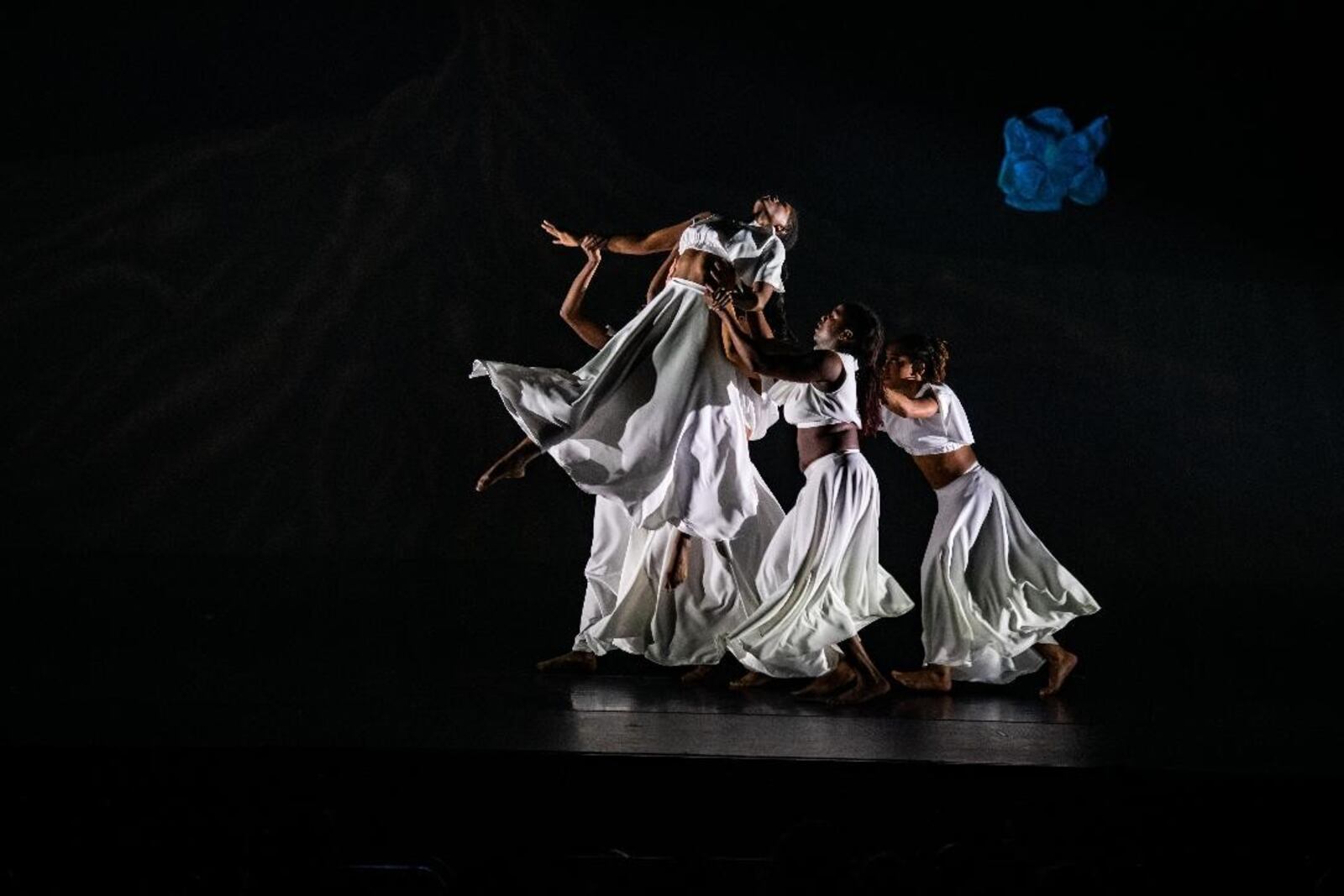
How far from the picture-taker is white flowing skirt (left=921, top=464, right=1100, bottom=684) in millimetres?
3510

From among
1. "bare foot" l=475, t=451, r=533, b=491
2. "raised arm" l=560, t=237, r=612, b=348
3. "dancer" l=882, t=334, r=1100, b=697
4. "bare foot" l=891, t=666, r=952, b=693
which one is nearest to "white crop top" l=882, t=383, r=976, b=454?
"dancer" l=882, t=334, r=1100, b=697

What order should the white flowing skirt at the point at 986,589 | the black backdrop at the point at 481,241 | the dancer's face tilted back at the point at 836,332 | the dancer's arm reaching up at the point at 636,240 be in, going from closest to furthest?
the dancer's face tilted back at the point at 836,332, the white flowing skirt at the point at 986,589, the dancer's arm reaching up at the point at 636,240, the black backdrop at the point at 481,241

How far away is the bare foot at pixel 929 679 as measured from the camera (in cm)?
352

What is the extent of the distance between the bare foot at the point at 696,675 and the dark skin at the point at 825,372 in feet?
0.45

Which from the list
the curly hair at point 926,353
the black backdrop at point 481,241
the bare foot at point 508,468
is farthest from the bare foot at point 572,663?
the black backdrop at point 481,241

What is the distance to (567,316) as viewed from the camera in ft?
12.5

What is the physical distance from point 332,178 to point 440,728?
3.35 metres

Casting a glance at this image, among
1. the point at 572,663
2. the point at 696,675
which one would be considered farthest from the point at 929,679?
the point at 572,663

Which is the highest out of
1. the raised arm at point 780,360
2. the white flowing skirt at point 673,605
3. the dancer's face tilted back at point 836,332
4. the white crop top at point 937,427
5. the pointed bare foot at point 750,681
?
the dancer's face tilted back at point 836,332

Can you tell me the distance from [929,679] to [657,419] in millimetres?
974

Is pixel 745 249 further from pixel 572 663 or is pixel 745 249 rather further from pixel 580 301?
pixel 572 663

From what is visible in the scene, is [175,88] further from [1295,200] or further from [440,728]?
[1295,200]

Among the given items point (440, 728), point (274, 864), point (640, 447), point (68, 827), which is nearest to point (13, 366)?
point (640, 447)

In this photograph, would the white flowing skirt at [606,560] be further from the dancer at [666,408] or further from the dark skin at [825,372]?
Answer: the dark skin at [825,372]
